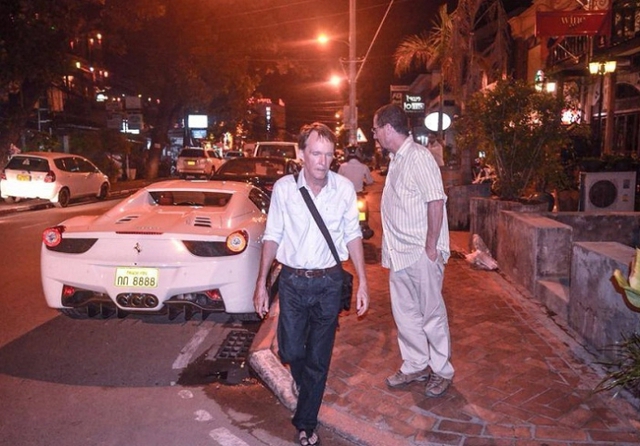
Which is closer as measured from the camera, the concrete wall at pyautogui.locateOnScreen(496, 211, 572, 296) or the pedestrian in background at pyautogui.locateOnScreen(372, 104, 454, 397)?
the pedestrian in background at pyautogui.locateOnScreen(372, 104, 454, 397)

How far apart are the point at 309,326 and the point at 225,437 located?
3.16ft

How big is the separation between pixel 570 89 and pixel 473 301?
13.8ft

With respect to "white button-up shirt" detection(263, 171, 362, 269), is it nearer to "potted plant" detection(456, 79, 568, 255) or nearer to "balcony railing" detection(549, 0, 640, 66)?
"potted plant" detection(456, 79, 568, 255)

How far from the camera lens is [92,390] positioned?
482 cm

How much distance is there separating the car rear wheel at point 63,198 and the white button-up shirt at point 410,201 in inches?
627

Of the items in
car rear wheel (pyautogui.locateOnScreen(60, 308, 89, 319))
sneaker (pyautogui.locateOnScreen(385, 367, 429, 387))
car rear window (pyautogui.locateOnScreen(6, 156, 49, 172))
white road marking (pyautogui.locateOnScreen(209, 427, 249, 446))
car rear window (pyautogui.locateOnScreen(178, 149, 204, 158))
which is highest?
car rear window (pyautogui.locateOnScreen(178, 149, 204, 158))

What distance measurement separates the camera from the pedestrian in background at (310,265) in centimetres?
378

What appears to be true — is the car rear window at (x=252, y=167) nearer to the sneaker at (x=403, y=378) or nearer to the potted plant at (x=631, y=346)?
the sneaker at (x=403, y=378)

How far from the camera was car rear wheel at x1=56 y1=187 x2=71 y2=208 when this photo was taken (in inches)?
722

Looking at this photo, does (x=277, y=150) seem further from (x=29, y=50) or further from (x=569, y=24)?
(x=29, y=50)

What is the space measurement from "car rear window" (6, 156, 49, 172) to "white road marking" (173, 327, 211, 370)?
44.8ft

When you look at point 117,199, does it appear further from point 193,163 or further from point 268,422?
point 268,422

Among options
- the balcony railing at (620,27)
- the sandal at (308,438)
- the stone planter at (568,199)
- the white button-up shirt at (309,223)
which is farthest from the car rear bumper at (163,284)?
the balcony railing at (620,27)


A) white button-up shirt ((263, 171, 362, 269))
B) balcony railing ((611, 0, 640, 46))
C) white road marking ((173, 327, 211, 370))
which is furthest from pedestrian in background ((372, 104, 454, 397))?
balcony railing ((611, 0, 640, 46))
